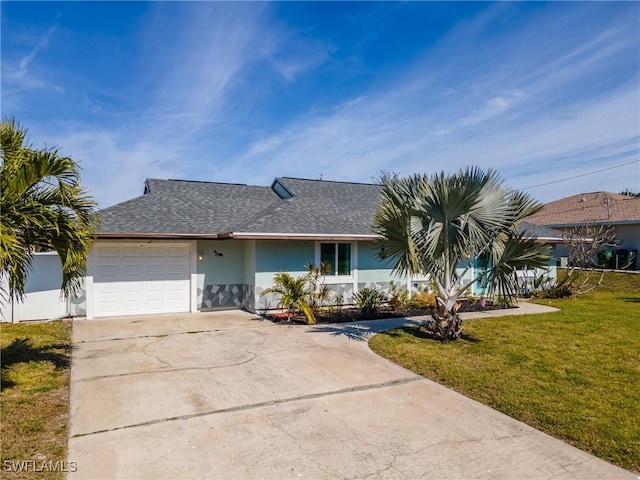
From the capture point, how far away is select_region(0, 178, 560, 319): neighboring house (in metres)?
12.1

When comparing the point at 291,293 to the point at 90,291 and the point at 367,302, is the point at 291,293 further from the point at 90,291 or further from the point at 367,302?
the point at 90,291

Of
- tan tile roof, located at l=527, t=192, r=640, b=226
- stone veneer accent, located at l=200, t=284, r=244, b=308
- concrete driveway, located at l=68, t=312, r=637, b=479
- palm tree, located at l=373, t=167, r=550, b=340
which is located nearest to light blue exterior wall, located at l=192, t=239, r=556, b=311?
stone veneer accent, located at l=200, t=284, r=244, b=308

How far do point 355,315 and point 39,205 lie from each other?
866 centimetres

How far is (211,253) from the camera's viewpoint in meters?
13.4

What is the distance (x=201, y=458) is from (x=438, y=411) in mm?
2930

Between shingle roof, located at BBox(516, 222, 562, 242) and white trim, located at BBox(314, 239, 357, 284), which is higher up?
shingle roof, located at BBox(516, 222, 562, 242)

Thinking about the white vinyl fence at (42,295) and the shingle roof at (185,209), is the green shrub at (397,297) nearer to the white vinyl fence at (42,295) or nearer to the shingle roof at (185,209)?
the shingle roof at (185,209)

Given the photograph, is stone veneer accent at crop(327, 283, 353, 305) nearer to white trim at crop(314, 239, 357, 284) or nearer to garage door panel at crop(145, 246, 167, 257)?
white trim at crop(314, 239, 357, 284)

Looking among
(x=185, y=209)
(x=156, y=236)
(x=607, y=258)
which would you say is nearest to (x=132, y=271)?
(x=156, y=236)

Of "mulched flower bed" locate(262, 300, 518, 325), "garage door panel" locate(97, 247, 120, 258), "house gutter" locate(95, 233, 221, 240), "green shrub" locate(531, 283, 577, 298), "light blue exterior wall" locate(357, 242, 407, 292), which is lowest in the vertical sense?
"mulched flower bed" locate(262, 300, 518, 325)

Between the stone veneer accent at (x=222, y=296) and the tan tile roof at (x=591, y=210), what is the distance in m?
21.6

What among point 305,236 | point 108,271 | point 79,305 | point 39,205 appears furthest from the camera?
point 305,236

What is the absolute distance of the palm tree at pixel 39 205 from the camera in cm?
519

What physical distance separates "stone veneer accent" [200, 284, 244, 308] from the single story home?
0.03 metres
